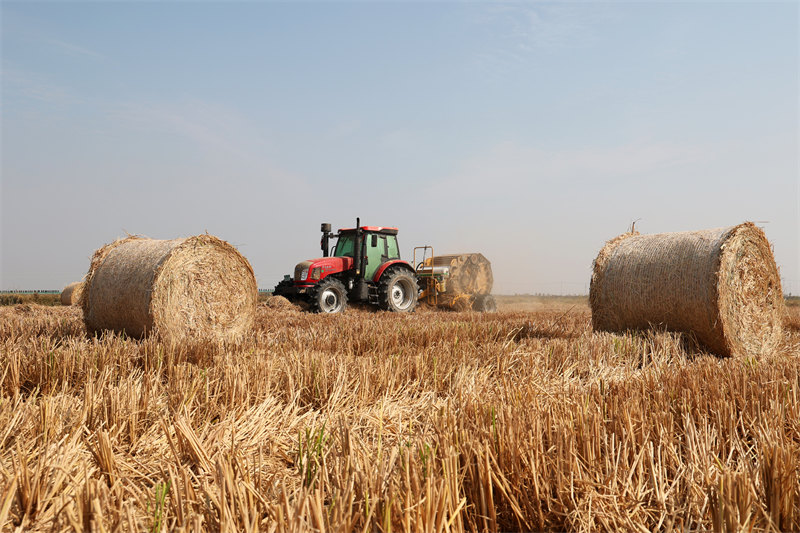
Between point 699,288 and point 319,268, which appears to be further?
point 319,268

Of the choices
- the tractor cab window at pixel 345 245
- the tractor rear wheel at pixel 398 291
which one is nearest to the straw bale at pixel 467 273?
the tractor rear wheel at pixel 398 291

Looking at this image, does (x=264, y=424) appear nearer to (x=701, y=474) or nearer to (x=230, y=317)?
(x=701, y=474)

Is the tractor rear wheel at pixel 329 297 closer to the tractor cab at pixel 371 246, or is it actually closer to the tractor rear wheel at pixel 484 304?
the tractor cab at pixel 371 246

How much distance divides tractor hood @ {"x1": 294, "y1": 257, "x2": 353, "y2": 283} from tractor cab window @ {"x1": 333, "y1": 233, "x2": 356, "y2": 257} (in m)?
0.25

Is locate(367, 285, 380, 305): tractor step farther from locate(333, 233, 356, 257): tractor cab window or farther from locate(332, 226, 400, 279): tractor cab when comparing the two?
locate(333, 233, 356, 257): tractor cab window

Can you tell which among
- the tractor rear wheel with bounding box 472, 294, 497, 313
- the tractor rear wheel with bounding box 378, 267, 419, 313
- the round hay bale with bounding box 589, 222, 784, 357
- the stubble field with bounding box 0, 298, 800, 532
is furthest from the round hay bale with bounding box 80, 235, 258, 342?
the tractor rear wheel with bounding box 472, 294, 497, 313

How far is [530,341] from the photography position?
5.77m

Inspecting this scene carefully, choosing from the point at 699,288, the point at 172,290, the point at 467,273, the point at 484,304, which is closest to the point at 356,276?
the point at 484,304

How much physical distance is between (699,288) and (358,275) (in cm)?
846

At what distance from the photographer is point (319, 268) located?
12930 millimetres

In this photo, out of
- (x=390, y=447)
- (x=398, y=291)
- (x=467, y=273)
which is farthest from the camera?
(x=467, y=273)

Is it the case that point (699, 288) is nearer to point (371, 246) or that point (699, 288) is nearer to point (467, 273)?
point (371, 246)

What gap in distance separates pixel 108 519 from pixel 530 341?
4.60m

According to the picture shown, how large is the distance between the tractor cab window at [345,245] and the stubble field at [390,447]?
9.15 meters
